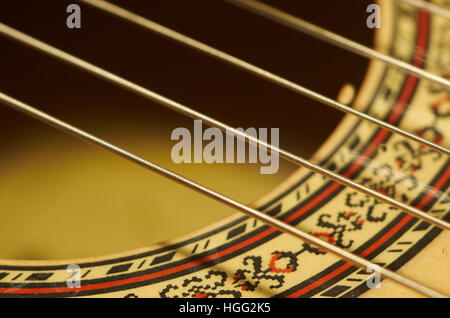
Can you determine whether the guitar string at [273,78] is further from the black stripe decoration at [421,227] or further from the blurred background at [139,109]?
the blurred background at [139,109]

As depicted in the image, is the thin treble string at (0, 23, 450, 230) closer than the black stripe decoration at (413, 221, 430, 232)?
Yes

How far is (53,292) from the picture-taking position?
839 mm

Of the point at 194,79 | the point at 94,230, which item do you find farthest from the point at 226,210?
the point at 194,79

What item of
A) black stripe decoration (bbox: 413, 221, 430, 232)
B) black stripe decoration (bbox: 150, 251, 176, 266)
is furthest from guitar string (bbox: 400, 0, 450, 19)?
black stripe decoration (bbox: 150, 251, 176, 266)

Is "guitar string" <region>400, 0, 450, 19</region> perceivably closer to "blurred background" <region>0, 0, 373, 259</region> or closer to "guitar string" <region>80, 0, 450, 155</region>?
"blurred background" <region>0, 0, 373, 259</region>

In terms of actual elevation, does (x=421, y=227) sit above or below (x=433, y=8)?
below

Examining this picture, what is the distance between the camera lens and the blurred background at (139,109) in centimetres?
105

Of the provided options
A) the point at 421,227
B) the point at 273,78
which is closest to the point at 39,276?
the point at 273,78

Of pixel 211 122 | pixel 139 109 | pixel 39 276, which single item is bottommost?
pixel 39 276

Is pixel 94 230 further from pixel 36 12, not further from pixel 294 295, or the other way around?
pixel 36 12

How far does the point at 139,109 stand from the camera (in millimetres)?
1277

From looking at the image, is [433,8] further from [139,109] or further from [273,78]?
[139,109]

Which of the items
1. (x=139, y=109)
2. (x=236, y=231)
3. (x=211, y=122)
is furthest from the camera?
(x=139, y=109)

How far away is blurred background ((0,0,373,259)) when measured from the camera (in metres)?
1.05
